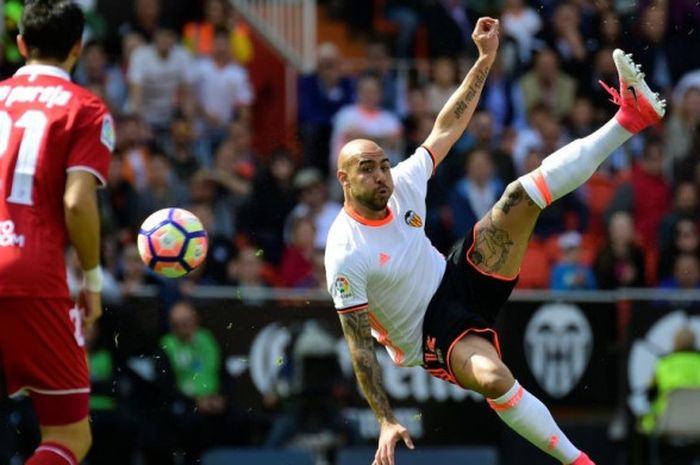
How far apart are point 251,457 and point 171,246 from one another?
4495 mm

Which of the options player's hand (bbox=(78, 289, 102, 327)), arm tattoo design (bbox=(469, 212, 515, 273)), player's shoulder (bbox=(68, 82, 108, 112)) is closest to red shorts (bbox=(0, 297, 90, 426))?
player's hand (bbox=(78, 289, 102, 327))

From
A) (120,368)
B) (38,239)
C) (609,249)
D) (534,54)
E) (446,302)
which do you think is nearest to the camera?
(38,239)

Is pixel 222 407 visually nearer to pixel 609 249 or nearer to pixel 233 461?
pixel 233 461

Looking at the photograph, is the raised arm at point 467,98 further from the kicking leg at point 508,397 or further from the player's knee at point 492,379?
the player's knee at point 492,379

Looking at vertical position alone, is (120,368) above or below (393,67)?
below

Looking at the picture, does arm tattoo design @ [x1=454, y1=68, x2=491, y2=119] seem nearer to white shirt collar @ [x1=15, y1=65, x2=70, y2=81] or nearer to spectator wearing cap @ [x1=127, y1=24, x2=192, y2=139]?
white shirt collar @ [x1=15, y1=65, x2=70, y2=81]

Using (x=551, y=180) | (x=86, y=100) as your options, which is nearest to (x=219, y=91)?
(x=551, y=180)

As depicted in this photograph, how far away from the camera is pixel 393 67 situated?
18.5 m

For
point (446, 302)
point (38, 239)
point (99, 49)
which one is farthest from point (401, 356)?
point (99, 49)

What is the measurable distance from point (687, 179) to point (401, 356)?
7188 millimetres

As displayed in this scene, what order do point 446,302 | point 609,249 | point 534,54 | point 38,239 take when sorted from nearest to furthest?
point 38,239, point 446,302, point 609,249, point 534,54

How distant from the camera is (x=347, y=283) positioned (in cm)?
939

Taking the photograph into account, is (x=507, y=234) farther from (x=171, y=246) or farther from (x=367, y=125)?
(x=367, y=125)

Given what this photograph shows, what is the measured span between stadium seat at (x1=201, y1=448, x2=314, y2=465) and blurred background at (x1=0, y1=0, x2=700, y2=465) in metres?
0.02
